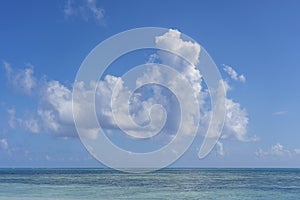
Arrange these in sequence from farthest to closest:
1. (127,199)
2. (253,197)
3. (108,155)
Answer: (253,197) < (127,199) < (108,155)

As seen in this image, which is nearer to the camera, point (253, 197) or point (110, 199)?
point (110, 199)

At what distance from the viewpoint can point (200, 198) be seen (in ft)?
115

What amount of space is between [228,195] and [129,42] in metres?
23.2

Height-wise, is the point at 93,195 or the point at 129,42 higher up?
the point at 129,42

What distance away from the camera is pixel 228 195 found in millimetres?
37406

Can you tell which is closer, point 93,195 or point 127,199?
point 127,199

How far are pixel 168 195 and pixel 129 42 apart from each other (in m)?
Result: 21.8

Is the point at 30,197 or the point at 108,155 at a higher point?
the point at 108,155

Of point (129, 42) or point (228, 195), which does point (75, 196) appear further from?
point (129, 42)

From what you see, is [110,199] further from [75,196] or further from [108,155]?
[108,155]

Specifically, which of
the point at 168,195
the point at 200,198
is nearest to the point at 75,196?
the point at 168,195

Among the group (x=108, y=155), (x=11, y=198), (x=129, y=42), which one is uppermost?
(x=129, y=42)

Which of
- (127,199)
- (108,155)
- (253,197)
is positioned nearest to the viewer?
(108,155)

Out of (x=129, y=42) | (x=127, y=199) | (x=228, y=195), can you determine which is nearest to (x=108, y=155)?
(x=129, y=42)
